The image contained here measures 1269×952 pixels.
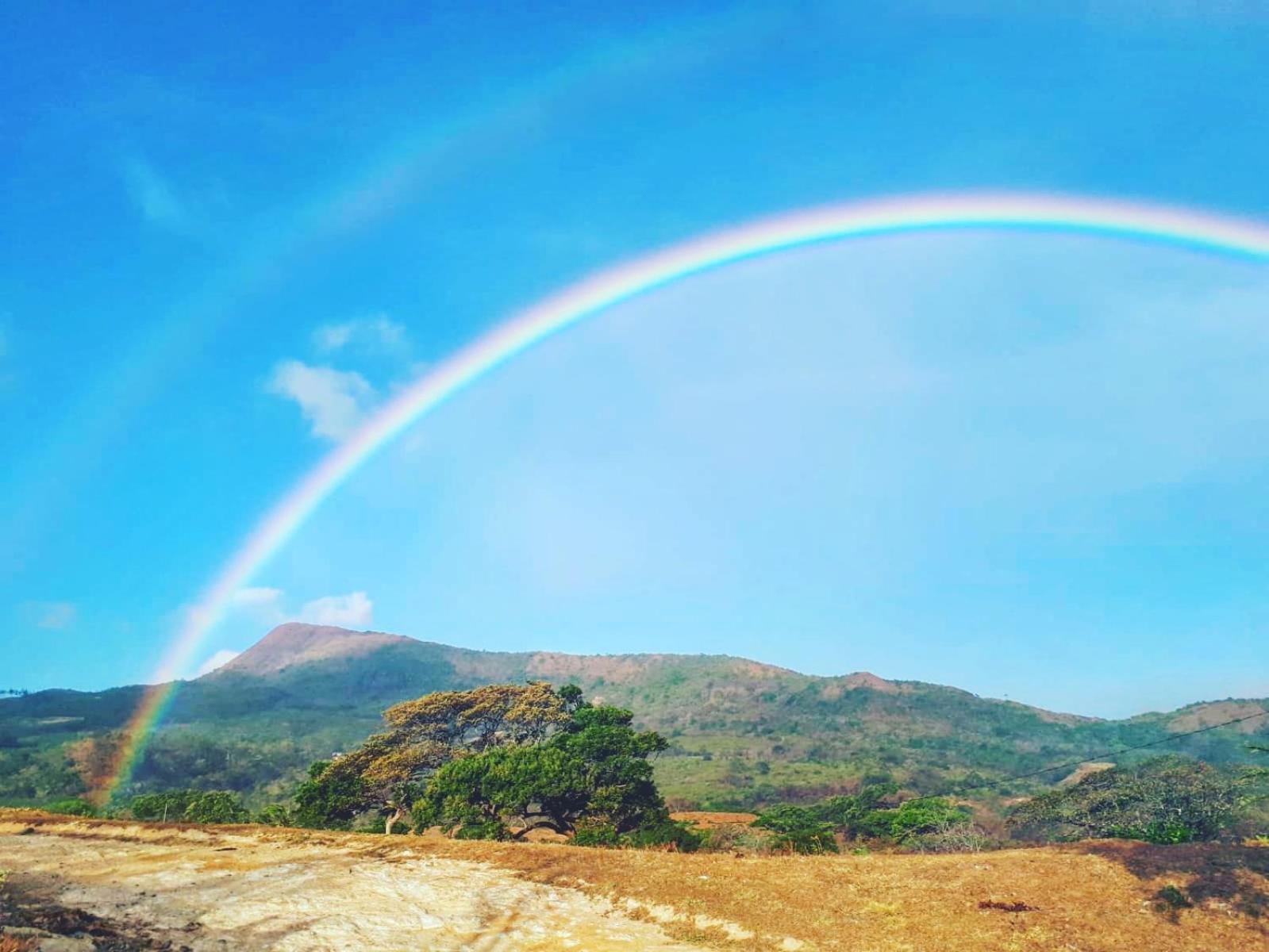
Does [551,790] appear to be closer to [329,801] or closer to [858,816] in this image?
[329,801]

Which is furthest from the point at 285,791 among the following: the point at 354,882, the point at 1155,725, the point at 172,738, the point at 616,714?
the point at 1155,725

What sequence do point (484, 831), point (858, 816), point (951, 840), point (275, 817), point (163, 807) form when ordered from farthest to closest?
1. point (858, 816)
2. point (951, 840)
3. point (163, 807)
4. point (275, 817)
5. point (484, 831)

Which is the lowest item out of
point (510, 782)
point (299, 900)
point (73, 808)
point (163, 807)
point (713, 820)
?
point (713, 820)

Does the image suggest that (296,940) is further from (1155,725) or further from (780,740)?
(1155,725)

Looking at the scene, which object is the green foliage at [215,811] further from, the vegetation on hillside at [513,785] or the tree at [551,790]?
the tree at [551,790]

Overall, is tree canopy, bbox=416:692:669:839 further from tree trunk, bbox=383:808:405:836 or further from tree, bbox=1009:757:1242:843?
tree, bbox=1009:757:1242:843

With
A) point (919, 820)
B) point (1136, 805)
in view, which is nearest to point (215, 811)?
point (919, 820)

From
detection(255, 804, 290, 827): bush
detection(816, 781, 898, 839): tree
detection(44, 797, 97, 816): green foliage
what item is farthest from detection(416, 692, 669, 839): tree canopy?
detection(816, 781, 898, 839): tree
